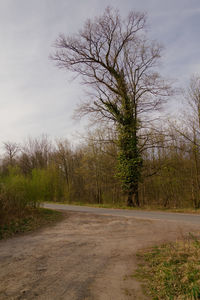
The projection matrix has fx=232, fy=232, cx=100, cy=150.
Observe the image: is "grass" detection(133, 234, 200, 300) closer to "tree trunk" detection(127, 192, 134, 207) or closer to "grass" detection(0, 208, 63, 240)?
"grass" detection(0, 208, 63, 240)

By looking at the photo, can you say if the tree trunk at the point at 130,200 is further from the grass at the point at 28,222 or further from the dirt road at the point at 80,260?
the dirt road at the point at 80,260

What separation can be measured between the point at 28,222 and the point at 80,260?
6.21 m

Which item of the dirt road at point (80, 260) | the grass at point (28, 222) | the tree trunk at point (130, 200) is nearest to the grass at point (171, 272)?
the dirt road at point (80, 260)

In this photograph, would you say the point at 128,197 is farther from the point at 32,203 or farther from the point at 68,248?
the point at 68,248

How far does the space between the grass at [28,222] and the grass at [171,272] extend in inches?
236

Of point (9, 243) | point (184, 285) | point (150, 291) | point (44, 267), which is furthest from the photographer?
point (9, 243)

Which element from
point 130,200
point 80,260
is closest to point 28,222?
point 80,260

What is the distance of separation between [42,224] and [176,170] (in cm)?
1230

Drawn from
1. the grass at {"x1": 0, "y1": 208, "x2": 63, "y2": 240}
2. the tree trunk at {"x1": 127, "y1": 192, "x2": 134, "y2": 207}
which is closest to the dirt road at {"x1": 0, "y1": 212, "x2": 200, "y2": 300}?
the grass at {"x1": 0, "y1": 208, "x2": 63, "y2": 240}

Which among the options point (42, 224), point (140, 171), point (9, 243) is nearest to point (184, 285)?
point (9, 243)

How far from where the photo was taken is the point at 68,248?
Result: 271 inches

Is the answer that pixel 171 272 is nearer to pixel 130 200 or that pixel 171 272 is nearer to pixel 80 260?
pixel 80 260

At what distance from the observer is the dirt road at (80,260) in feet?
13.6

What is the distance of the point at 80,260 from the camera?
5781 millimetres
